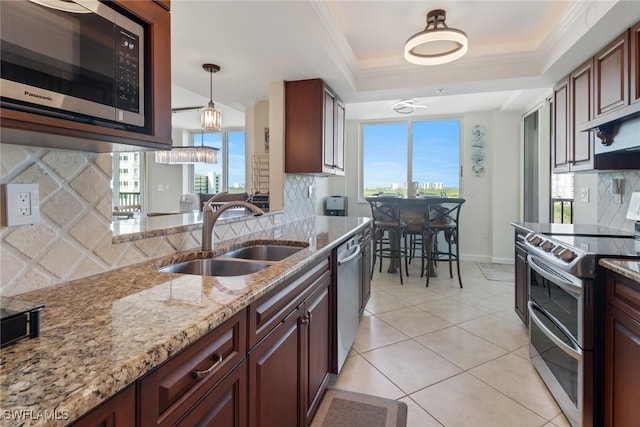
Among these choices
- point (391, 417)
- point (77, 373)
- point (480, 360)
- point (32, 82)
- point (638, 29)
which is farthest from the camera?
point (480, 360)

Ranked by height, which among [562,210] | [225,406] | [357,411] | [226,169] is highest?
[226,169]

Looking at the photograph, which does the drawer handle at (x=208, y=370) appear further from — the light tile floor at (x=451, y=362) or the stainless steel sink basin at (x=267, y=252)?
the light tile floor at (x=451, y=362)

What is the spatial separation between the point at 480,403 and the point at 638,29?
2399mm

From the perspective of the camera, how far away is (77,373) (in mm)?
554

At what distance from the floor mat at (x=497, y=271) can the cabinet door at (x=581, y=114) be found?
7.48 ft

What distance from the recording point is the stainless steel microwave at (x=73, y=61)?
2.25 feet

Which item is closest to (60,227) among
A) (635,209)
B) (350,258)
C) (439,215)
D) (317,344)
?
(317,344)

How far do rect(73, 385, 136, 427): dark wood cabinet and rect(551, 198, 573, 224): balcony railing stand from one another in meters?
4.72

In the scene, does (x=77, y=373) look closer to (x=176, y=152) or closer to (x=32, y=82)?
(x=32, y=82)

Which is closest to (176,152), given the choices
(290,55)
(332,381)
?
(290,55)

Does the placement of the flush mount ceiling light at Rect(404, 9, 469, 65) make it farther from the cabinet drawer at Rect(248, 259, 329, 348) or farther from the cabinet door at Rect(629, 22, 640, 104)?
the cabinet drawer at Rect(248, 259, 329, 348)

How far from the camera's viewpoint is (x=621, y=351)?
1449 millimetres

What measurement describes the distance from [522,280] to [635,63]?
1658 millimetres

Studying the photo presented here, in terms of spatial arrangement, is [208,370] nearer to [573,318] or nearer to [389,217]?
[573,318]
